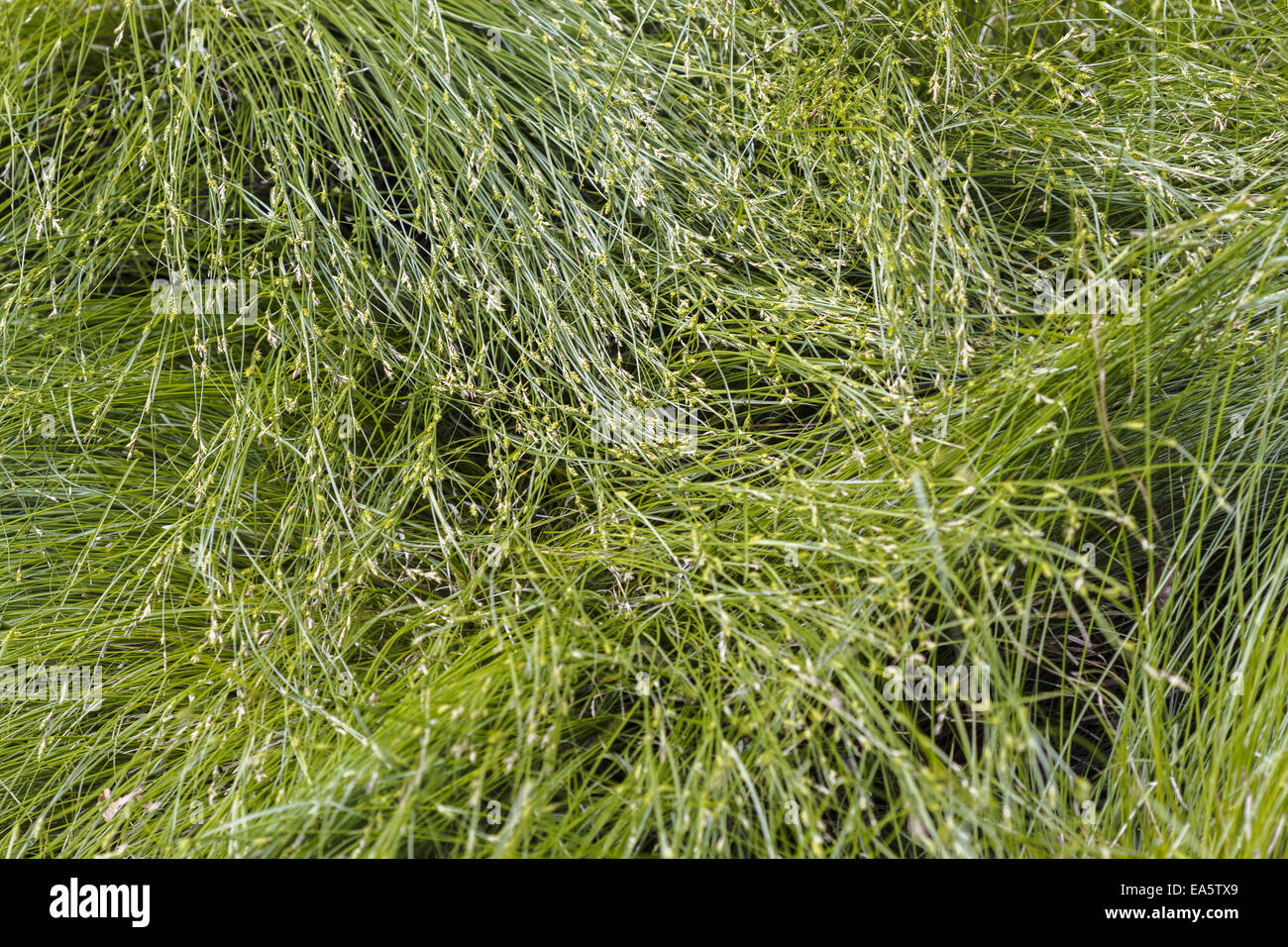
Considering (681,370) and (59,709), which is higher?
(681,370)

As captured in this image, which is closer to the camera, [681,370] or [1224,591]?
[1224,591]

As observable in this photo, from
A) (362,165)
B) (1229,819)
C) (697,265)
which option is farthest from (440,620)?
(1229,819)

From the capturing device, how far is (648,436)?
1432 mm

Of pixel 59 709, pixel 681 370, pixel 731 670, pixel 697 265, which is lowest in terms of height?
pixel 59 709

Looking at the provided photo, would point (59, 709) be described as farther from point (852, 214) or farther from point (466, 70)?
point (852, 214)

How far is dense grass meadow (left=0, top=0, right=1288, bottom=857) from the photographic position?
1.09 metres

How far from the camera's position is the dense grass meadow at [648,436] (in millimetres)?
1094

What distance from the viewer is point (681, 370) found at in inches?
59.2

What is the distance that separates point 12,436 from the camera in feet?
5.15
